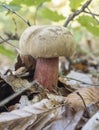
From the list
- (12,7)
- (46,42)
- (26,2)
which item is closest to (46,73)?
(46,42)

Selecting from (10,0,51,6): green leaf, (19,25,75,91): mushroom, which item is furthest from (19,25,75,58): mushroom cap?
(10,0,51,6): green leaf

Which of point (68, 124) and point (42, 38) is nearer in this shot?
point (68, 124)

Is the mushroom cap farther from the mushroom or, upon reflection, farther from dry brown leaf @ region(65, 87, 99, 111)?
dry brown leaf @ region(65, 87, 99, 111)

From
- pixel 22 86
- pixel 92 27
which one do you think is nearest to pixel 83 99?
Result: pixel 22 86

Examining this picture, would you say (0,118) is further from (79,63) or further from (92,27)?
(79,63)

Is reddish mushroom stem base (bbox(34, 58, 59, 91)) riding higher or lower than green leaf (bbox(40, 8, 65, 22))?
lower

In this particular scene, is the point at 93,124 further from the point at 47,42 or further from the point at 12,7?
the point at 12,7
